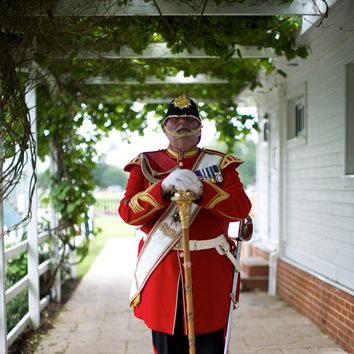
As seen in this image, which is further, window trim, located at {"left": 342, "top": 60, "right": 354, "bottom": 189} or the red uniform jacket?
window trim, located at {"left": 342, "top": 60, "right": 354, "bottom": 189}

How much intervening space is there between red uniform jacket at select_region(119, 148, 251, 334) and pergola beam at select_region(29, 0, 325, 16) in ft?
4.93

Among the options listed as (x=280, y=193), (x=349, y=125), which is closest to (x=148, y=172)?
(x=349, y=125)

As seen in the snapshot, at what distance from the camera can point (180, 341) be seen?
2.77 m

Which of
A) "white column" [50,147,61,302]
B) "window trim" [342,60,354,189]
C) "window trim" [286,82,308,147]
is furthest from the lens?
"white column" [50,147,61,302]

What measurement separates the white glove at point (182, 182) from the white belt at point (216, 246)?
0.34m

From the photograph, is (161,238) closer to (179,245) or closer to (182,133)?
(179,245)

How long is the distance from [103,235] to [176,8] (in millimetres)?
13044

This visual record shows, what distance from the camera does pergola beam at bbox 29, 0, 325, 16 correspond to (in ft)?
12.3

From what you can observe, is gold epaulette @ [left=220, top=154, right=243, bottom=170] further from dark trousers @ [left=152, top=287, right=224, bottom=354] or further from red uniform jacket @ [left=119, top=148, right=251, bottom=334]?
dark trousers @ [left=152, top=287, right=224, bottom=354]

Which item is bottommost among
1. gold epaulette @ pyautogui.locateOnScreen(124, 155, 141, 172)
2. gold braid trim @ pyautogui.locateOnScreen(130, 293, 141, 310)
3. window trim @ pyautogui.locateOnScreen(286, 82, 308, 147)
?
gold braid trim @ pyautogui.locateOnScreen(130, 293, 141, 310)

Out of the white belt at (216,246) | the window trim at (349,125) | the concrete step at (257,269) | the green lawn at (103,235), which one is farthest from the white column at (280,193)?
the white belt at (216,246)

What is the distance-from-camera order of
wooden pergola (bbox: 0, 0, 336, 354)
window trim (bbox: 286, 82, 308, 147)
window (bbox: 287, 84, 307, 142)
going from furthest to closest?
window (bbox: 287, 84, 307, 142)
window trim (bbox: 286, 82, 308, 147)
wooden pergola (bbox: 0, 0, 336, 354)

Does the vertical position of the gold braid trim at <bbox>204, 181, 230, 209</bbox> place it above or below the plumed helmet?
below

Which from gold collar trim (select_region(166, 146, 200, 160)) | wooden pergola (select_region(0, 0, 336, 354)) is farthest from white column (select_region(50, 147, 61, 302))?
gold collar trim (select_region(166, 146, 200, 160))
